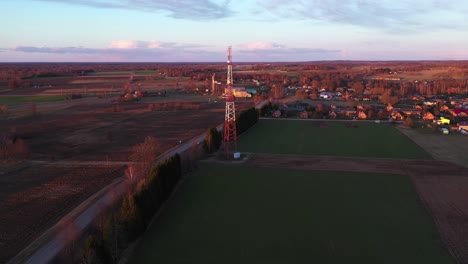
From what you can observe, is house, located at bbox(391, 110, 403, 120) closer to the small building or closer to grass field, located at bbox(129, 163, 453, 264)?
the small building

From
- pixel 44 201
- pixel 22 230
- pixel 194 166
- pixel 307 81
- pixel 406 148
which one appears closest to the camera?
pixel 22 230

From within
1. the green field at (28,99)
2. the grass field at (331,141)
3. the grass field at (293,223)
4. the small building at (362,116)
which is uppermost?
the green field at (28,99)

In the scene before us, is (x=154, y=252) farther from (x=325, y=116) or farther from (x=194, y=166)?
(x=325, y=116)

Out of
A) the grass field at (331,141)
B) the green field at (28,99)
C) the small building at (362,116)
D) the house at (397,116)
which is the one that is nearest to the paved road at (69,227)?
the grass field at (331,141)

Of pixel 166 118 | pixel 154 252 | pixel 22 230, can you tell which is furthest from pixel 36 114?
pixel 154 252

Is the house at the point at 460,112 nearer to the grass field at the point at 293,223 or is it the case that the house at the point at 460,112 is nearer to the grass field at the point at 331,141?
the grass field at the point at 331,141

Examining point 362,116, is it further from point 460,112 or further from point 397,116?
point 460,112

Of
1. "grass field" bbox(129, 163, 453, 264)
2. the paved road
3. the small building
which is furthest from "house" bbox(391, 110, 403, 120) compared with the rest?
the paved road
